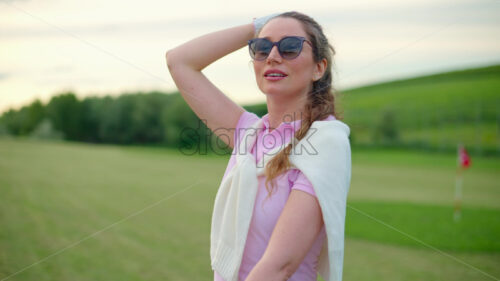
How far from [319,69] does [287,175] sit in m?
0.38

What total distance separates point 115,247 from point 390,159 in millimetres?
25564

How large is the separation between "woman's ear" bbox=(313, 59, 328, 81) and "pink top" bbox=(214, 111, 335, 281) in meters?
0.15

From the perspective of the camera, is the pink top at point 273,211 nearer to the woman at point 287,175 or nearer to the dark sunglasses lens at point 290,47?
the woman at point 287,175

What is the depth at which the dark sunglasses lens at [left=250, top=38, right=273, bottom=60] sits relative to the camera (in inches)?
53.7

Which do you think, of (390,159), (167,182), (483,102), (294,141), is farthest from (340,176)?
(483,102)

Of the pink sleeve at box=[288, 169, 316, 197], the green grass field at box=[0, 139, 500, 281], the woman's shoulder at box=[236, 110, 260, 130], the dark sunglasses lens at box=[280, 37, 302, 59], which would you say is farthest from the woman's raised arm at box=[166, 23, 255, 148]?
the green grass field at box=[0, 139, 500, 281]

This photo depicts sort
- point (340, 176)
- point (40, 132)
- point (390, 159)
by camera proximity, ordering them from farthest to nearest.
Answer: point (390, 159) → point (40, 132) → point (340, 176)

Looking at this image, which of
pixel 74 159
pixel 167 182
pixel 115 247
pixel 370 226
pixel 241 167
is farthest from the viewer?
pixel 74 159

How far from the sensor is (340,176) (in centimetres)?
117

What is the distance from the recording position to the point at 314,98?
1.41 m

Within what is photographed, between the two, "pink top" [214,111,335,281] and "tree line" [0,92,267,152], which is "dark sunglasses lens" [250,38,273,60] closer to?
"pink top" [214,111,335,281]

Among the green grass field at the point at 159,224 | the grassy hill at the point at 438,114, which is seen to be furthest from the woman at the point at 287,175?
the grassy hill at the point at 438,114

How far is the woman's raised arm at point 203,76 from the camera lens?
62.7 inches

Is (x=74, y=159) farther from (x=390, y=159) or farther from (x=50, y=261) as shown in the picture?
(x=390, y=159)
